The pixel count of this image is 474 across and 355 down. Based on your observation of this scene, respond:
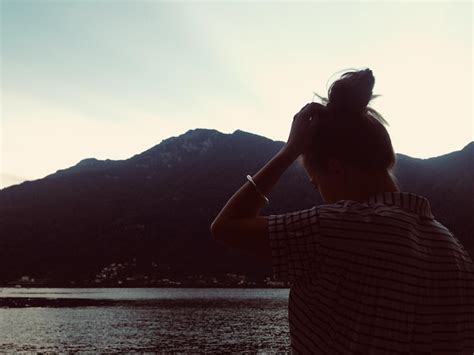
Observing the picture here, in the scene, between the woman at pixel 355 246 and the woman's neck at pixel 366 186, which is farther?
the woman's neck at pixel 366 186

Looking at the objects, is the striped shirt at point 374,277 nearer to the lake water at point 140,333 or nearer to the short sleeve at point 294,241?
the short sleeve at point 294,241

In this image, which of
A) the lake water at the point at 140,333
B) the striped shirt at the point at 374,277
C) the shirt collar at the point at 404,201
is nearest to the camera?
the striped shirt at the point at 374,277

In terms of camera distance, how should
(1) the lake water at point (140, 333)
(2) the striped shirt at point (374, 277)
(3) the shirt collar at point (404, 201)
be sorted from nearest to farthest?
(2) the striped shirt at point (374, 277)
(3) the shirt collar at point (404, 201)
(1) the lake water at point (140, 333)

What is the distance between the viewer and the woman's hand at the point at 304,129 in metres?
1.79

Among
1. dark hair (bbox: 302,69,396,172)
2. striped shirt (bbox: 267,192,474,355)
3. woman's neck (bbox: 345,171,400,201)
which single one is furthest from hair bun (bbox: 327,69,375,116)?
striped shirt (bbox: 267,192,474,355)

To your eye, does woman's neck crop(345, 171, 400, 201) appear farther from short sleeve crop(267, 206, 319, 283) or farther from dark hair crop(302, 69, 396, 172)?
short sleeve crop(267, 206, 319, 283)

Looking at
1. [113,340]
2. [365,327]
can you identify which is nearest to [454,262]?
[365,327]

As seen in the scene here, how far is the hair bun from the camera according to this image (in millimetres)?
1811

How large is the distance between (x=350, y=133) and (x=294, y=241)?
1.41 ft

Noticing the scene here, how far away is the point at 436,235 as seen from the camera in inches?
66.9

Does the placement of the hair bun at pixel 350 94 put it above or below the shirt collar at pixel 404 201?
above

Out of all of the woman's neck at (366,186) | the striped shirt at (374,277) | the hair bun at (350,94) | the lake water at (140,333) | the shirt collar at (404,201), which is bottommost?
the lake water at (140,333)

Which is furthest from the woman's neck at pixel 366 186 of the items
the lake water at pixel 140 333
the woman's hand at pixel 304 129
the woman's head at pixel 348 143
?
the lake water at pixel 140 333

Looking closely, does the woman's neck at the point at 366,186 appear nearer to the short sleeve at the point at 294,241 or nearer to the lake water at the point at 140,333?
the short sleeve at the point at 294,241
